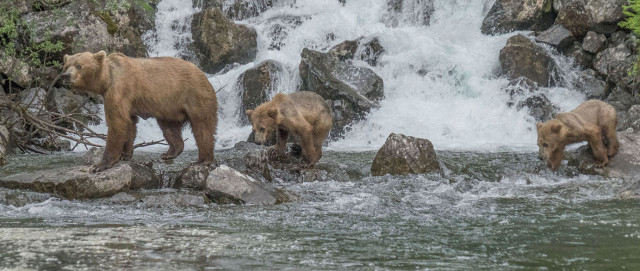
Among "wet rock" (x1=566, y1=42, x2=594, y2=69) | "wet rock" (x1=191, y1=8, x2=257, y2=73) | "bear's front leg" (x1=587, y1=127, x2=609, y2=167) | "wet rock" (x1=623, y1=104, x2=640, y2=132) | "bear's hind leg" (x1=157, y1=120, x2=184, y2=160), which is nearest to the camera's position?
"bear's hind leg" (x1=157, y1=120, x2=184, y2=160)

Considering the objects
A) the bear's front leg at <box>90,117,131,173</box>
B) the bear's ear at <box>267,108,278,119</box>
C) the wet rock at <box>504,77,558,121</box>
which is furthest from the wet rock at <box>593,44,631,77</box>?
the bear's front leg at <box>90,117,131,173</box>

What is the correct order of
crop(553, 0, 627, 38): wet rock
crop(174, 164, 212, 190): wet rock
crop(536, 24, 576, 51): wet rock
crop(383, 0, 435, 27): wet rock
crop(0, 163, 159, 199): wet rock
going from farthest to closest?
crop(383, 0, 435, 27): wet rock, crop(536, 24, 576, 51): wet rock, crop(553, 0, 627, 38): wet rock, crop(174, 164, 212, 190): wet rock, crop(0, 163, 159, 199): wet rock

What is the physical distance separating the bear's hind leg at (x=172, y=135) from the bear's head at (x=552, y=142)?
5.54 meters

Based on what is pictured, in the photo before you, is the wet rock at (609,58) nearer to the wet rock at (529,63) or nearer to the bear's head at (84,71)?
the wet rock at (529,63)

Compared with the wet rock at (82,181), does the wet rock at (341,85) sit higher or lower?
higher

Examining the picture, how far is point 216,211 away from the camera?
Answer: 28.3 ft

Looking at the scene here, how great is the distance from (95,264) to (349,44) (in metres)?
16.9

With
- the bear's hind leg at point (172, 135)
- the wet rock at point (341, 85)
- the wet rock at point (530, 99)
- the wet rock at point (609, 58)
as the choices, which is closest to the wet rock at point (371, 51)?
the wet rock at point (341, 85)

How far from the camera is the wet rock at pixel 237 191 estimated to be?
9.16 m

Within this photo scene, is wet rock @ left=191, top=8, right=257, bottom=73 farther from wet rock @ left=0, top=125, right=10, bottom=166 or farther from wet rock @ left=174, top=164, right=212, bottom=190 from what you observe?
wet rock @ left=174, top=164, right=212, bottom=190

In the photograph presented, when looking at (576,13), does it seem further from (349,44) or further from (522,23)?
(349,44)

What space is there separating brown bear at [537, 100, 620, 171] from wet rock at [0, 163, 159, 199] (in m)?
6.01

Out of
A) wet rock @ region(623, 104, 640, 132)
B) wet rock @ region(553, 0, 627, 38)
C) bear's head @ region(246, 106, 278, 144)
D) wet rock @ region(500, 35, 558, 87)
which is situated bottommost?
wet rock @ region(623, 104, 640, 132)

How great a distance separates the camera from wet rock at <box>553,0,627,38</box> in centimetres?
2000
